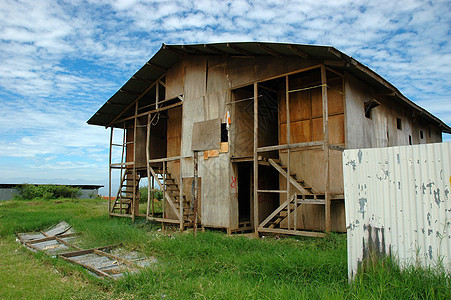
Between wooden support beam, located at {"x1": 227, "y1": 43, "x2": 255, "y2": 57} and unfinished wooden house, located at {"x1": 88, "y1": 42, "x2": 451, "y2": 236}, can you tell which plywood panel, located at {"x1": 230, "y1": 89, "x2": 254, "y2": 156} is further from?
wooden support beam, located at {"x1": 227, "y1": 43, "x2": 255, "y2": 57}

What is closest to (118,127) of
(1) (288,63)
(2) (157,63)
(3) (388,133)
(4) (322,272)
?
(2) (157,63)

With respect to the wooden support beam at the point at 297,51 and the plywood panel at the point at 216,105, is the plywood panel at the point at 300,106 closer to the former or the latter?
the wooden support beam at the point at 297,51

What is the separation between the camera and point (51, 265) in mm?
7883

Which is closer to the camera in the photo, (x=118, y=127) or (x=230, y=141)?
(x=230, y=141)

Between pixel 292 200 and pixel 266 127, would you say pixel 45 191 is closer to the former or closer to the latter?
pixel 266 127

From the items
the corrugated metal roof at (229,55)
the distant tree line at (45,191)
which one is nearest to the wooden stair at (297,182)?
the corrugated metal roof at (229,55)

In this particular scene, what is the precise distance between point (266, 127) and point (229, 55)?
2.97m

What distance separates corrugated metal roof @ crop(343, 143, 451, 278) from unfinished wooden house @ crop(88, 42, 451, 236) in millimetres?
4389

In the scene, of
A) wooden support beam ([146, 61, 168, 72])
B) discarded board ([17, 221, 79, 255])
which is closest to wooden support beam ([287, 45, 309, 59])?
wooden support beam ([146, 61, 168, 72])

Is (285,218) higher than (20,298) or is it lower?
higher

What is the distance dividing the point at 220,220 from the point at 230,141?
2.74m

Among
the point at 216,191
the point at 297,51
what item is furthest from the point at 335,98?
the point at 216,191

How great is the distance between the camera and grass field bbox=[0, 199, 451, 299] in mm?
4055

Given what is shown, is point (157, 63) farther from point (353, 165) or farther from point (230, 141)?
point (353, 165)
